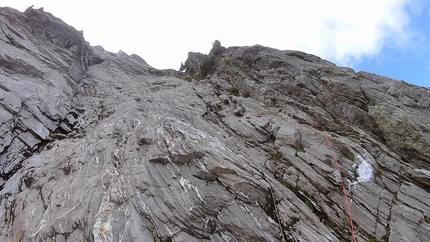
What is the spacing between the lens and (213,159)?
1442 cm

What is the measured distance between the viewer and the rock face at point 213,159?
11500 mm

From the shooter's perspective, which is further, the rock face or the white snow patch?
the white snow patch

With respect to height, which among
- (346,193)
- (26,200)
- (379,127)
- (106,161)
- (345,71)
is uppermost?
(345,71)

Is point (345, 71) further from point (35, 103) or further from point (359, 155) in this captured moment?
point (35, 103)

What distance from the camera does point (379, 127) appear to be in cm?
2055

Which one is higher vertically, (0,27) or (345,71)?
(345,71)

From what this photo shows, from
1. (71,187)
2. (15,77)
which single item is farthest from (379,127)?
(15,77)

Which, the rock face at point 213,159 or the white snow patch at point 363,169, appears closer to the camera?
the rock face at point 213,159

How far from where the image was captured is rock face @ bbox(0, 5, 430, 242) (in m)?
11.5

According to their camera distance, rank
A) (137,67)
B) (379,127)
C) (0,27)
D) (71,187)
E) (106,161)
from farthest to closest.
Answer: (137,67) < (0,27) < (379,127) < (106,161) < (71,187)

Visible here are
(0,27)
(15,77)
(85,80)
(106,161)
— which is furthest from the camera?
(85,80)

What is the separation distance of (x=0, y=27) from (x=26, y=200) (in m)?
26.0

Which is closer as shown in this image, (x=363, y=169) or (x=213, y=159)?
(x=213, y=159)

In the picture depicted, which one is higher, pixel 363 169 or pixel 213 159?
pixel 363 169
